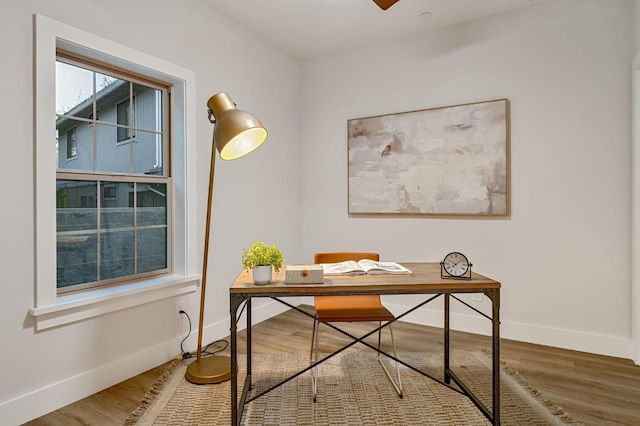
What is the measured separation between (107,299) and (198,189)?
1114 mm

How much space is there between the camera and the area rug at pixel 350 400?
2031 mm

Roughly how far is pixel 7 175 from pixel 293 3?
2.48 m

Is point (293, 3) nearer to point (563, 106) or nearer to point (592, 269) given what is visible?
point (563, 106)

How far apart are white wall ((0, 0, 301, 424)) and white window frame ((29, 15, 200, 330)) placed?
1.8 inches

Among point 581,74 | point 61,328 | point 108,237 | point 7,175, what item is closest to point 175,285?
point 108,237

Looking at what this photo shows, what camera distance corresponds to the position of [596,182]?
118 inches

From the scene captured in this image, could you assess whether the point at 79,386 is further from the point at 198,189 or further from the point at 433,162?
the point at 433,162

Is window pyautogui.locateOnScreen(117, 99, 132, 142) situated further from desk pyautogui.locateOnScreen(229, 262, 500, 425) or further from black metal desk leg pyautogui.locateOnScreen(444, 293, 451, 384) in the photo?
black metal desk leg pyautogui.locateOnScreen(444, 293, 451, 384)

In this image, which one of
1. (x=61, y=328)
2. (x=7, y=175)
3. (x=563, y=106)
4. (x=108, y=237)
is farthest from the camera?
(x=563, y=106)

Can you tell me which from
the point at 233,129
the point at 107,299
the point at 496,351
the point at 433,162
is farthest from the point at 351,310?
the point at 433,162

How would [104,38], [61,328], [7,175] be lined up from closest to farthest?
[7,175] → [61,328] → [104,38]

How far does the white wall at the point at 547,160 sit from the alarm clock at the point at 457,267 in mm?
1624

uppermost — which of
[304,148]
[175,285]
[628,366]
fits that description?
[304,148]

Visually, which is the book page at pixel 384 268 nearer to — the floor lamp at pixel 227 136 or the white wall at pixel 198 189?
the floor lamp at pixel 227 136
